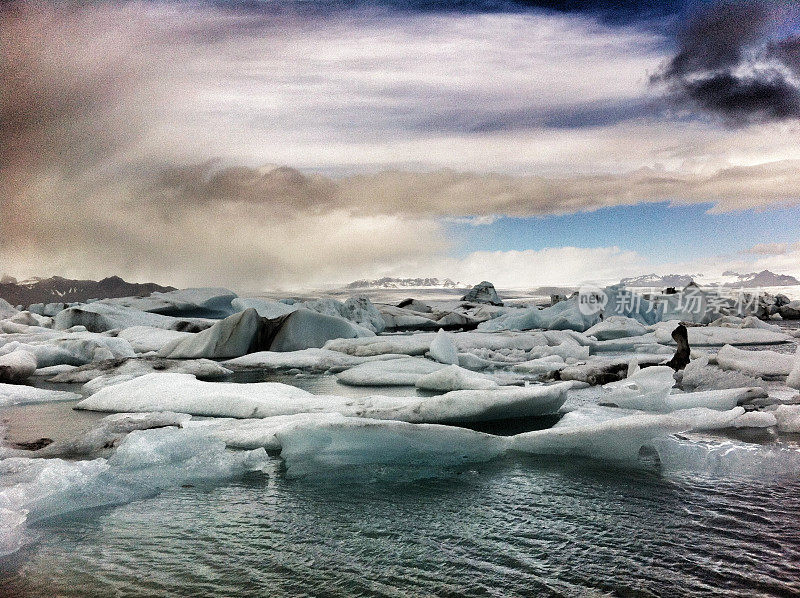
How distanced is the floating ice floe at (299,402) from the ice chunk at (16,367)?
150 inches

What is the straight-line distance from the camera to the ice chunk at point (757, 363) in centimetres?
1007

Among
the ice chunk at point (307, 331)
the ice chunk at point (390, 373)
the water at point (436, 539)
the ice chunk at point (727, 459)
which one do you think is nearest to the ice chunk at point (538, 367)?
the ice chunk at point (390, 373)

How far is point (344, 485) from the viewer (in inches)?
171

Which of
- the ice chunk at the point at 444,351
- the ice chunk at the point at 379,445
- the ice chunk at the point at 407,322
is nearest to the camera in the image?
the ice chunk at the point at 379,445

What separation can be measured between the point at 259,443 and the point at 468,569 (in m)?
2.83

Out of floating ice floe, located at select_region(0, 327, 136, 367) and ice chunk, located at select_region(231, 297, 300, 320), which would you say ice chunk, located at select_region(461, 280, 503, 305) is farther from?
floating ice floe, located at select_region(0, 327, 136, 367)

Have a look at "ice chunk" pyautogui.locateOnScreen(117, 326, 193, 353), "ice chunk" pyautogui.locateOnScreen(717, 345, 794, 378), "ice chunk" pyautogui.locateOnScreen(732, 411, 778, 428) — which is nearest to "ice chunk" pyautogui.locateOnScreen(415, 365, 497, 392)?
"ice chunk" pyautogui.locateOnScreen(732, 411, 778, 428)

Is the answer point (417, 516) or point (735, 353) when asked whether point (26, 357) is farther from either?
point (735, 353)

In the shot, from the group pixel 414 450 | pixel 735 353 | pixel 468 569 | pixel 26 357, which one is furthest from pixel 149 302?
pixel 468 569

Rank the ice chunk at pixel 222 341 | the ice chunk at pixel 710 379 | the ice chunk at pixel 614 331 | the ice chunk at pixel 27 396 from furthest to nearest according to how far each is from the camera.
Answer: the ice chunk at pixel 614 331
the ice chunk at pixel 222 341
the ice chunk at pixel 27 396
the ice chunk at pixel 710 379

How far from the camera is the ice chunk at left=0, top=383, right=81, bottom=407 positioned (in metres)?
8.13

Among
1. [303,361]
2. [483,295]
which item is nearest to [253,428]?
[303,361]

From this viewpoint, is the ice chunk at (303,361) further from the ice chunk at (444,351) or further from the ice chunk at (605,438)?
the ice chunk at (605,438)

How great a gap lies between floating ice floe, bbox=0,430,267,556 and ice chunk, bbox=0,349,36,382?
22.6 ft
